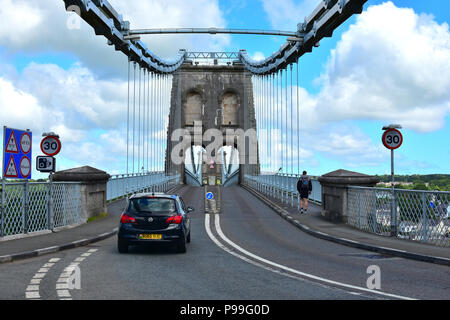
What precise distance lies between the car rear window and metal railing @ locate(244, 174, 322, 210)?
13.1 metres

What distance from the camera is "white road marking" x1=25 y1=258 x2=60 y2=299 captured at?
6539 millimetres

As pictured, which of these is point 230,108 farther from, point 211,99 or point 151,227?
point 151,227

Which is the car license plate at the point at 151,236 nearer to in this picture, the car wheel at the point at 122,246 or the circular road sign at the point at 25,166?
the car wheel at the point at 122,246

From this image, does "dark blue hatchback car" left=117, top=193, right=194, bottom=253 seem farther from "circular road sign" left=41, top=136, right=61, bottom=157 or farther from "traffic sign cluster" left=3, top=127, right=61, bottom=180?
"circular road sign" left=41, top=136, right=61, bottom=157

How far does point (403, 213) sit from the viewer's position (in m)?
13.9

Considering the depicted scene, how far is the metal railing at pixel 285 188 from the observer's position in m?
26.7

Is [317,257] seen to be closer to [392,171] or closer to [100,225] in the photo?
[392,171]

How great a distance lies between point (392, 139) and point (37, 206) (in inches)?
405

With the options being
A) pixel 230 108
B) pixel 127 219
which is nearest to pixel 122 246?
pixel 127 219

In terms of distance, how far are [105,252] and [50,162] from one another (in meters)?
5.24

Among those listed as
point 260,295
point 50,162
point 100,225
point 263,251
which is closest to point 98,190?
point 100,225

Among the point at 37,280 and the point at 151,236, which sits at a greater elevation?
the point at 151,236

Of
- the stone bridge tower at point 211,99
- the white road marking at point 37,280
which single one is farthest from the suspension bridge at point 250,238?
the stone bridge tower at point 211,99

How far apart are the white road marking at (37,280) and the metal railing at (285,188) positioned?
51.7ft
